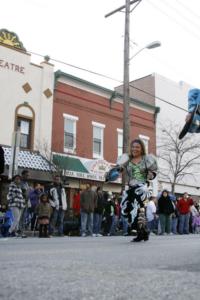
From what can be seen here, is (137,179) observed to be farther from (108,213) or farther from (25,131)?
(25,131)

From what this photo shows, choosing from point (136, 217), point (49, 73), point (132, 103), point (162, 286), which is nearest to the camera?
point (162, 286)

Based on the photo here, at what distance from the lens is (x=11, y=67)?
874 inches

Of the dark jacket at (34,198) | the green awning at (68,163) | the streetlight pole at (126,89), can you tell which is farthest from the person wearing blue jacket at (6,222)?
the green awning at (68,163)

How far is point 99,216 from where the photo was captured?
15992 millimetres

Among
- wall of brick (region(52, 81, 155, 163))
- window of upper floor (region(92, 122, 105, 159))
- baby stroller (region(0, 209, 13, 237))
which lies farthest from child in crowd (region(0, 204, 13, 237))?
window of upper floor (region(92, 122, 105, 159))

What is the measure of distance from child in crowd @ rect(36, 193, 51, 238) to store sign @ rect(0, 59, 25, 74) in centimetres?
1028

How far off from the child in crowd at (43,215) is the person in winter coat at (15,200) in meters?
0.77

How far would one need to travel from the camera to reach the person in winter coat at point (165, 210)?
A: 56.6 ft

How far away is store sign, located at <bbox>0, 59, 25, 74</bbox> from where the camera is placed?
21.8 meters

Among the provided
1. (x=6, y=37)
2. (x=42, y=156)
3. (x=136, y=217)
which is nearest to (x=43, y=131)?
(x=42, y=156)

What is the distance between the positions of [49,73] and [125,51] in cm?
500

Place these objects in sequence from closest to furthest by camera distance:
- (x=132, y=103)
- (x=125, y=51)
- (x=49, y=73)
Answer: (x=125, y=51) → (x=49, y=73) → (x=132, y=103)

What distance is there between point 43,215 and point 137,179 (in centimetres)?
575

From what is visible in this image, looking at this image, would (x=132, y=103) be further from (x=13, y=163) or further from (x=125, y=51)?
(x=13, y=163)
